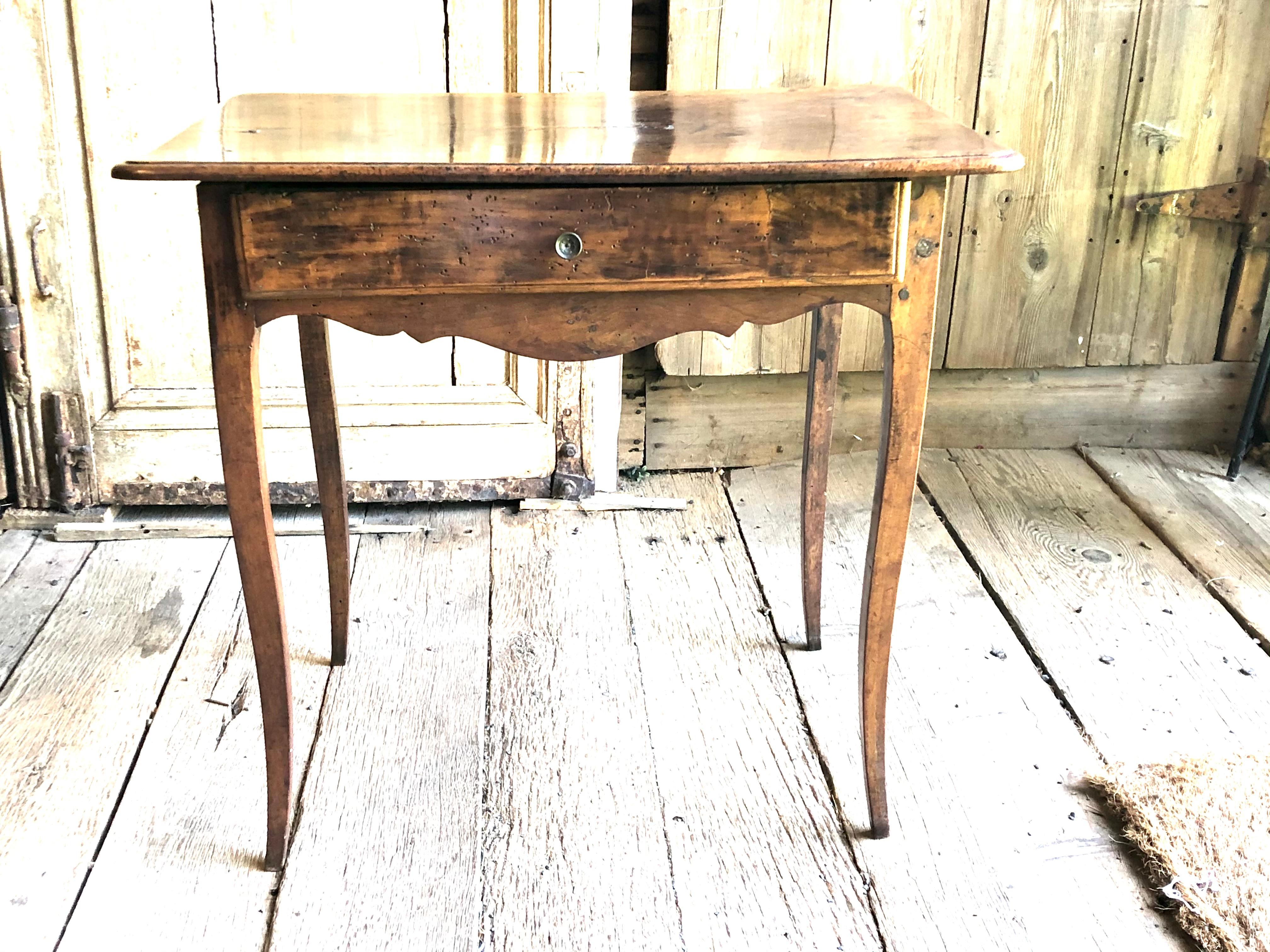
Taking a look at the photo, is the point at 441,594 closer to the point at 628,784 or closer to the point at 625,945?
the point at 628,784

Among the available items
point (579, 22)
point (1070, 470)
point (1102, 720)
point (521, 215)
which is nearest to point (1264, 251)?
point (1070, 470)

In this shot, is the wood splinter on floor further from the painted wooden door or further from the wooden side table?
the wooden side table

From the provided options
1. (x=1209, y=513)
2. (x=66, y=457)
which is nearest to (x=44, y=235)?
(x=66, y=457)

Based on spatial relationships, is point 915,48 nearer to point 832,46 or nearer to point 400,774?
point 832,46

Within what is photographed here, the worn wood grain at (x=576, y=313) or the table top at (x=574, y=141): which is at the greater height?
the table top at (x=574, y=141)

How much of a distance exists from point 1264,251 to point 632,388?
1.27m

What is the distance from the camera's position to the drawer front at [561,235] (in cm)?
117

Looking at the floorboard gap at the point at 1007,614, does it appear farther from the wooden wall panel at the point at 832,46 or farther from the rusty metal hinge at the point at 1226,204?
the rusty metal hinge at the point at 1226,204

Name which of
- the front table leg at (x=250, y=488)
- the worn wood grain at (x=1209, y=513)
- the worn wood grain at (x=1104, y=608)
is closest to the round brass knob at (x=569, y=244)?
the front table leg at (x=250, y=488)

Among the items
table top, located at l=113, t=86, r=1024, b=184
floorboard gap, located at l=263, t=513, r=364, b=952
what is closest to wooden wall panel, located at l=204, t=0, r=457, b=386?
table top, located at l=113, t=86, r=1024, b=184

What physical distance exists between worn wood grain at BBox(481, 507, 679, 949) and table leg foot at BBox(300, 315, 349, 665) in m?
0.23

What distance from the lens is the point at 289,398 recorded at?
2227mm

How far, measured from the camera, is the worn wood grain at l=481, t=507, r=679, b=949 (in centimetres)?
134

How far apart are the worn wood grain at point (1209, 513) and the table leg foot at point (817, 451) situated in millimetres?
711
